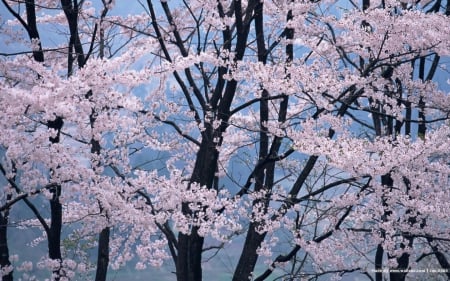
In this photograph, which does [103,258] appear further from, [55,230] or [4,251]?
[4,251]

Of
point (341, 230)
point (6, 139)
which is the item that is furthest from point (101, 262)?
point (341, 230)

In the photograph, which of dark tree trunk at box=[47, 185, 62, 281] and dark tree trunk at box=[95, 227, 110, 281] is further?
dark tree trunk at box=[95, 227, 110, 281]

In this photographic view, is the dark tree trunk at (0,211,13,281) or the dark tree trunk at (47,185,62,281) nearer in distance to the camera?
the dark tree trunk at (47,185,62,281)

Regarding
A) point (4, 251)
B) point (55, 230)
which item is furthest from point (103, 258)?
point (4, 251)

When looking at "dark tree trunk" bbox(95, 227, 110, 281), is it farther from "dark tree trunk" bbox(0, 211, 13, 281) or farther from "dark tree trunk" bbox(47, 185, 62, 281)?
"dark tree trunk" bbox(0, 211, 13, 281)

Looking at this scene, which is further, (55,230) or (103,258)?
(103,258)

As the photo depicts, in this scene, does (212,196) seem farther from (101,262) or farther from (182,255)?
(101,262)

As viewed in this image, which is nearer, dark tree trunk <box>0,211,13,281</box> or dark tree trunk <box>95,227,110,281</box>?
dark tree trunk <box>0,211,13,281</box>

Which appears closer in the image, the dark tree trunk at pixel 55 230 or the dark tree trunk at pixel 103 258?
the dark tree trunk at pixel 55 230

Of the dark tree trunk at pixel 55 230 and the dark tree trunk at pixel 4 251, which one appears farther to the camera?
the dark tree trunk at pixel 4 251

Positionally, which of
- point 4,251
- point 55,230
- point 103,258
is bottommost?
point 103,258

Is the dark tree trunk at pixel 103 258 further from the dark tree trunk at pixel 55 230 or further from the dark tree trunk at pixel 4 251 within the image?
the dark tree trunk at pixel 4 251

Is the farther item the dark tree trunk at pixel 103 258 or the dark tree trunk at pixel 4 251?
the dark tree trunk at pixel 103 258

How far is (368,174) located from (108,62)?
3.09m
